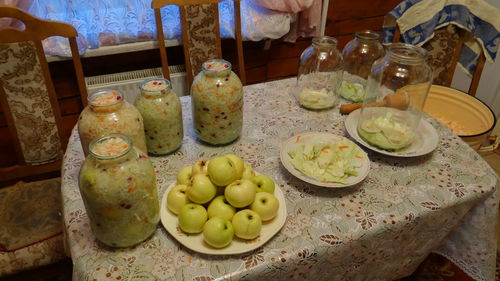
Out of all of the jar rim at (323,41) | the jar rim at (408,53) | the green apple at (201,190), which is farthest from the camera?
the jar rim at (323,41)

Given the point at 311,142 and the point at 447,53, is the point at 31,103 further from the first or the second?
the point at 447,53

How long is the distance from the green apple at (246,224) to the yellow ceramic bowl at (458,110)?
3.57 feet

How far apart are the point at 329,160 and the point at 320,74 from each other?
517 millimetres

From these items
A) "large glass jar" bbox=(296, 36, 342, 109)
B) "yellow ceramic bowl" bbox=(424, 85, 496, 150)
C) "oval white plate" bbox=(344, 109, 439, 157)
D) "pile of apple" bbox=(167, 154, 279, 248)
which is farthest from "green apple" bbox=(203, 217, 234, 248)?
"yellow ceramic bowl" bbox=(424, 85, 496, 150)

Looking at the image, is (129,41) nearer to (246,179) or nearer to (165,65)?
(165,65)

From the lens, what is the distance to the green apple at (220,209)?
0.76 m

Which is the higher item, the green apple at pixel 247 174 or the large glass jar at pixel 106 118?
the large glass jar at pixel 106 118

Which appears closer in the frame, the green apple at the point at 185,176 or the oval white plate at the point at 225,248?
the oval white plate at the point at 225,248

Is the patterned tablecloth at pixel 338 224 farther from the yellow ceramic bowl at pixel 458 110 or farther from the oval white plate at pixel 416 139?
the yellow ceramic bowl at pixel 458 110

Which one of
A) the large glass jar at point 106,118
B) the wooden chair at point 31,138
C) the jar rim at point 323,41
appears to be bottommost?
the wooden chair at point 31,138

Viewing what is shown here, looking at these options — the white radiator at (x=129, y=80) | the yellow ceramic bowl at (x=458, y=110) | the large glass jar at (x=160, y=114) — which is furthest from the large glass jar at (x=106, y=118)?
the yellow ceramic bowl at (x=458, y=110)

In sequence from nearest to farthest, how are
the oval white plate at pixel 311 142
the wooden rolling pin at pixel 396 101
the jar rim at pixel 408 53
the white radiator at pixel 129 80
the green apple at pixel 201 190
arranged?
1. the green apple at pixel 201 190
2. the oval white plate at pixel 311 142
3. the jar rim at pixel 408 53
4. the wooden rolling pin at pixel 396 101
5. the white radiator at pixel 129 80

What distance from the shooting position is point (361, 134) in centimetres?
112

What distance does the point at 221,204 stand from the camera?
773 mm
